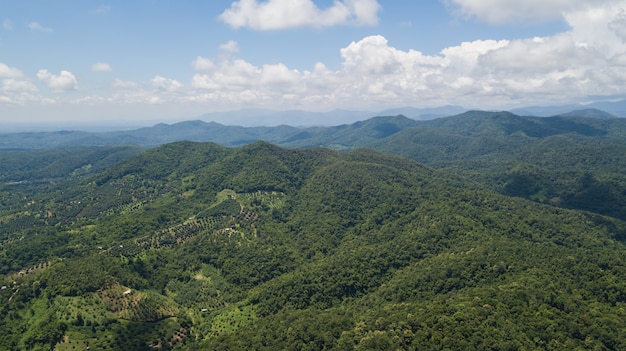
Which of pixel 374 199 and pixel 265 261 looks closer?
pixel 265 261

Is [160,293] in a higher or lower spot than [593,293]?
lower

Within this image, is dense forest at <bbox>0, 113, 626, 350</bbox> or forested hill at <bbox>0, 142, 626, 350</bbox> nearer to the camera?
dense forest at <bbox>0, 113, 626, 350</bbox>

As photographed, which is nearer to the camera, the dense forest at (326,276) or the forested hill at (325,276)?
the dense forest at (326,276)

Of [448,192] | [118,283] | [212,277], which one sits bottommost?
[212,277]

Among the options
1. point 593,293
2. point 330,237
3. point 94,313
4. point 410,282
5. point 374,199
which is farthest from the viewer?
point 374,199

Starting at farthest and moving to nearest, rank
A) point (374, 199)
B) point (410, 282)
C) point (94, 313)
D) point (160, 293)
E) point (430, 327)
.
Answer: point (374, 199)
point (160, 293)
point (410, 282)
point (94, 313)
point (430, 327)

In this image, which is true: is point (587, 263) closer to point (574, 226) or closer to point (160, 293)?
point (574, 226)

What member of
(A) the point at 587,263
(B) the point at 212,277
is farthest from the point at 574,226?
(B) the point at 212,277

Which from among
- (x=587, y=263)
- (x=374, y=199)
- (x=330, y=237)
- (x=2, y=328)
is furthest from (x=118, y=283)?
(x=587, y=263)
